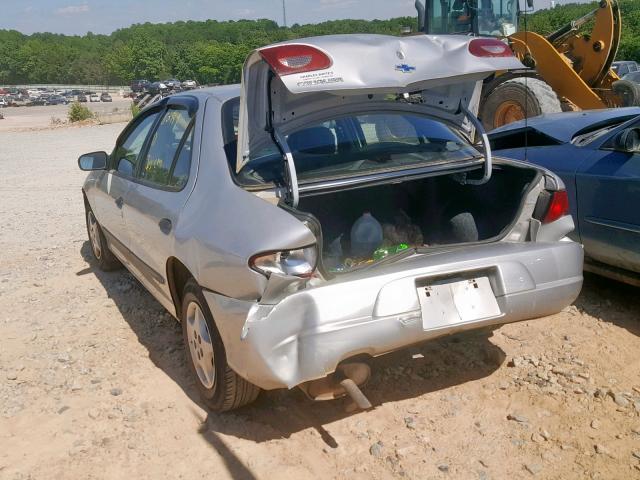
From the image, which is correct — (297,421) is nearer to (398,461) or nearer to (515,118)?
(398,461)

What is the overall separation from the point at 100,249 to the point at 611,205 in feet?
13.6

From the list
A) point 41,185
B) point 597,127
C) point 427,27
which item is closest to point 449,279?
point 597,127

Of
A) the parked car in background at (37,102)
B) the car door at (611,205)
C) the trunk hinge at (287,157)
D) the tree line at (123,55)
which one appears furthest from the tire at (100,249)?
the tree line at (123,55)

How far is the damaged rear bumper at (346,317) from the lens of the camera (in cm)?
277

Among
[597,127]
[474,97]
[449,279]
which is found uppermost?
[474,97]

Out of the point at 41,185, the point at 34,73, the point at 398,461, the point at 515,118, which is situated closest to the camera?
the point at 398,461

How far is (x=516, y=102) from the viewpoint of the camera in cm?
945

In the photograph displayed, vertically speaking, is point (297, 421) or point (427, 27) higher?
point (427, 27)

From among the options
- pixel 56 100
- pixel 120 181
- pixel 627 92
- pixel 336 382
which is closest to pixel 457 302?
pixel 336 382

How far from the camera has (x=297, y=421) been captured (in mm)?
3359

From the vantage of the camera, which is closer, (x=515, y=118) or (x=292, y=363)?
(x=292, y=363)

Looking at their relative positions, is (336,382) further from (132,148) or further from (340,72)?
(132,148)

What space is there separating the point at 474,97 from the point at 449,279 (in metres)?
1.27

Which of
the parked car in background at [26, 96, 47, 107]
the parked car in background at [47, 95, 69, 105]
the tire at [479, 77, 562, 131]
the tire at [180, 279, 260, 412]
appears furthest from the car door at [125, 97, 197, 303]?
the parked car in background at [47, 95, 69, 105]
